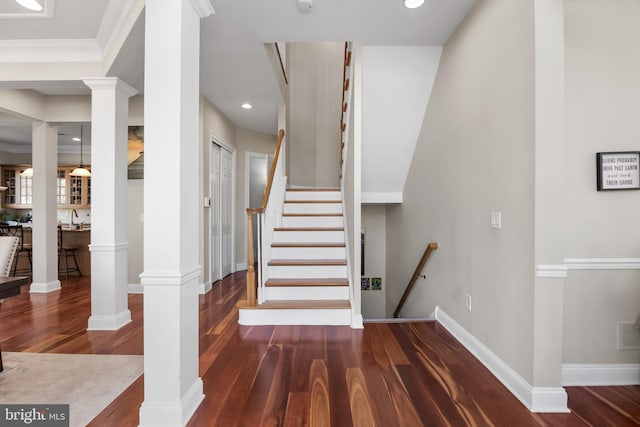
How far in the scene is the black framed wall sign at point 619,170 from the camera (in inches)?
81.4

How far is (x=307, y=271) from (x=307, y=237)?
2.03 ft

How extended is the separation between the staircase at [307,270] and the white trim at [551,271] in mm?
1784

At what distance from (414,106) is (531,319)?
245 cm

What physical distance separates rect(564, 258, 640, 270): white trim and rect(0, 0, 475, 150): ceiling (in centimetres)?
210

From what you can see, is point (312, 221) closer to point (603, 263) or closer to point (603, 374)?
point (603, 263)

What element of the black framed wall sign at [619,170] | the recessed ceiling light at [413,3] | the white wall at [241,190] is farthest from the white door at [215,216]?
the black framed wall sign at [619,170]

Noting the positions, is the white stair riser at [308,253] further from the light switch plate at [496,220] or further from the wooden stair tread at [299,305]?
the light switch plate at [496,220]

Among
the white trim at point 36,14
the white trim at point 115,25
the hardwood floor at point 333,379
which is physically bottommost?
the hardwood floor at point 333,379

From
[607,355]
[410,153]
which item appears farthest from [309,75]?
[607,355]

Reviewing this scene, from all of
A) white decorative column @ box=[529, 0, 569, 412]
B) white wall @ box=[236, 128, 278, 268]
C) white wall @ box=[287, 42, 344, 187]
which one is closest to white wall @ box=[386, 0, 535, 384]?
white decorative column @ box=[529, 0, 569, 412]

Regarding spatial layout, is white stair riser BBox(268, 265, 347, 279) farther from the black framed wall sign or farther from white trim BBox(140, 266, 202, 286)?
the black framed wall sign

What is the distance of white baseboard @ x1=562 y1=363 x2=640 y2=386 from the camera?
2119 millimetres

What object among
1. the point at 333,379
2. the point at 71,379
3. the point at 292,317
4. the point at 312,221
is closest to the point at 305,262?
the point at 292,317

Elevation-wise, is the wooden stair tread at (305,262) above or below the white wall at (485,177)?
below
